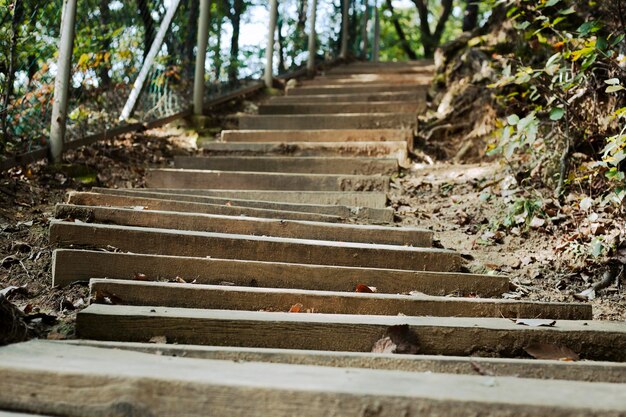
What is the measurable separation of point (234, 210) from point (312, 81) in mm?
5476

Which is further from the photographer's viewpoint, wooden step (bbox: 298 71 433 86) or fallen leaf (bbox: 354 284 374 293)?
wooden step (bbox: 298 71 433 86)

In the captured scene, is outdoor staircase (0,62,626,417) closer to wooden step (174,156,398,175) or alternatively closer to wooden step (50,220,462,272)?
wooden step (50,220,462,272)

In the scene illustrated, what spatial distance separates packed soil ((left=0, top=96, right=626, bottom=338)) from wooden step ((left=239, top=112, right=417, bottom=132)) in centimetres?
102

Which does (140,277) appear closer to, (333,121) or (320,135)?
(320,135)

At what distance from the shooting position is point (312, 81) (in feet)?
28.9

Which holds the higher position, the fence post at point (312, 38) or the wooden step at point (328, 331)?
the fence post at point (312, 38)

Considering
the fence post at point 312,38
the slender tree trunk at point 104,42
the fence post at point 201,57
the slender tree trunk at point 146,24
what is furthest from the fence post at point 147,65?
the fence post at point 312,38

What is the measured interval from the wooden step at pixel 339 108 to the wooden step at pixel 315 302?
4423 millimetres

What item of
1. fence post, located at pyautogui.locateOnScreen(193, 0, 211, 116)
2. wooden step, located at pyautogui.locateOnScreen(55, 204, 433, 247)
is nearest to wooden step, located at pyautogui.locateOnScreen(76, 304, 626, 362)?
wooden step, located at pyautogui.locateOnScreen(55, 204, 433, 247)

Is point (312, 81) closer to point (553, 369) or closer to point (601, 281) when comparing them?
point (601, 281)

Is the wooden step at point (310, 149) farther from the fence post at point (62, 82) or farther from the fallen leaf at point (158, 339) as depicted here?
the fallen leaf at point (158, 339)

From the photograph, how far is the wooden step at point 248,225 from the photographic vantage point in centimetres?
332

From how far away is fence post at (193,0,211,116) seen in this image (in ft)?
21.2

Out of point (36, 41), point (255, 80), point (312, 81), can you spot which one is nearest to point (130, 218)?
point (36, 41)
